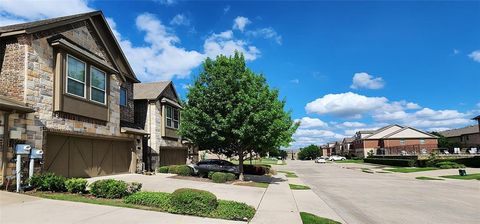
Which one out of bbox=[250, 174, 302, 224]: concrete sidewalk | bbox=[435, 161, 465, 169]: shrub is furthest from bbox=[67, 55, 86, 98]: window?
bbox=[435, 161, 465, 169]: shrub

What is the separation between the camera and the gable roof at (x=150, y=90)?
91.6 ft

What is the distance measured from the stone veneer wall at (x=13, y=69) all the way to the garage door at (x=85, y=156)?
7.43 feet

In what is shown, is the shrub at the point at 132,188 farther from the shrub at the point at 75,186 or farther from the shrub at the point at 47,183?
the shrub at the point at 47,183

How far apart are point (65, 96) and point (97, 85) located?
2.86m

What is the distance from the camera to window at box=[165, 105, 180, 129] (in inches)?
1174

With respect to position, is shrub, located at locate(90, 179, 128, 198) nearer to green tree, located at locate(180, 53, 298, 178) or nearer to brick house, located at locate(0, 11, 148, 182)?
brick house, located at locate(0, 11, 148, 182)

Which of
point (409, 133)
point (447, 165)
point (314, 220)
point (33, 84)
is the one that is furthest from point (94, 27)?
point (409, 133)

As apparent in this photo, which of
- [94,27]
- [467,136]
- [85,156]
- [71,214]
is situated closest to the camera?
[71,214]

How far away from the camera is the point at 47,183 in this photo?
12.6 metres

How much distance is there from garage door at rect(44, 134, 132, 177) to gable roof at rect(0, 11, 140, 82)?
4.20 m

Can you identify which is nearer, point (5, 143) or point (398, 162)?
point (5, 143)

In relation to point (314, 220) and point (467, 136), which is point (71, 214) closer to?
point (314, 220)

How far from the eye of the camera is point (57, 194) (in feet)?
39.7

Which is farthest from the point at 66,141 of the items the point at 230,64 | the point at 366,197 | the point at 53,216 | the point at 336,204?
the point at 366,197
